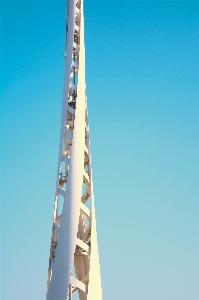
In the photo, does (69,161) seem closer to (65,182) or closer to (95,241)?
(65,182)

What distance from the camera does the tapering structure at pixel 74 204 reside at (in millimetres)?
26422

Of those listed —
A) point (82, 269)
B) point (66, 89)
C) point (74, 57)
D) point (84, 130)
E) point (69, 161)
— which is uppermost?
point (74, 57)

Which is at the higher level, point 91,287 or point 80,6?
point 80,6

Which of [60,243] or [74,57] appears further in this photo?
[74,57]

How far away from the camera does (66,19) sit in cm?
3253

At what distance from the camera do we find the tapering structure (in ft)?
86.7

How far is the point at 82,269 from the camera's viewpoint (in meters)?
28.5

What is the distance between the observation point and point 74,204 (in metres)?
27.0

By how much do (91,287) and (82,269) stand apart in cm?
142

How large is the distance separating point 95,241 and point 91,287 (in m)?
2.28

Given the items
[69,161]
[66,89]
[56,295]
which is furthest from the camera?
[66,89]

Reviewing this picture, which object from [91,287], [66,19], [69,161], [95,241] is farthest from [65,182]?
[66,19]

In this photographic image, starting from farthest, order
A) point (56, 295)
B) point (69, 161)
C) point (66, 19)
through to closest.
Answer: point (66, 19) → point (69, 161) → point (56, 295)

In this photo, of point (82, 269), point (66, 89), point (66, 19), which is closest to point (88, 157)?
point (66, 89)
